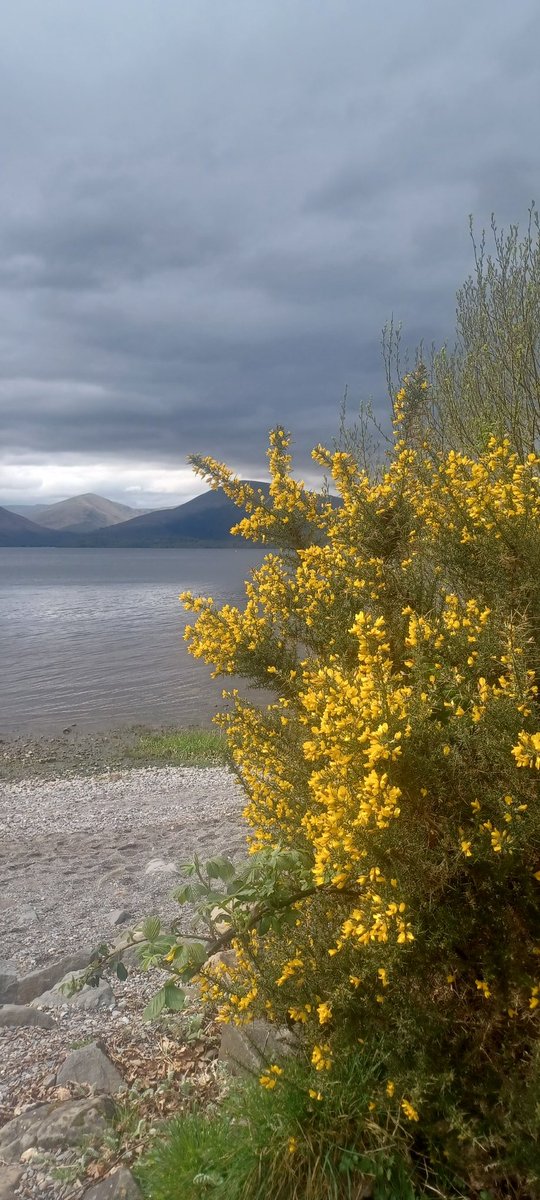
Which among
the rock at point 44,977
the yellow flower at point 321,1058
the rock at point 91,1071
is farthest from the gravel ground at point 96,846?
the yellow flower at point 321,1058

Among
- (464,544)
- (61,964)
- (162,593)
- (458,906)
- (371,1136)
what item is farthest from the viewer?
(162,593)

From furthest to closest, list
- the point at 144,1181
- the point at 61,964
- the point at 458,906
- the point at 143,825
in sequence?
the point at 143,825
the point at 61,964
the point at 144,1181
the point at 458,906

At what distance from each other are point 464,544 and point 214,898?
2093mm

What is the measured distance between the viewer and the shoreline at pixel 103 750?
1553 centimetres

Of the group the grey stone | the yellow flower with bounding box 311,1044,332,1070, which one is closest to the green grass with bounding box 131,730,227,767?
the grey stone

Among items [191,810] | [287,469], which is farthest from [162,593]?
[287,469]

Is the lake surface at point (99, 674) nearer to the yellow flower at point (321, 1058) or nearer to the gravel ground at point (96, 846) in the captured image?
the gravel ground at point (96, 846)

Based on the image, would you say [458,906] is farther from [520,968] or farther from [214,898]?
[214,898]

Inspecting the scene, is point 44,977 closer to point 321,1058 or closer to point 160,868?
point 160,868

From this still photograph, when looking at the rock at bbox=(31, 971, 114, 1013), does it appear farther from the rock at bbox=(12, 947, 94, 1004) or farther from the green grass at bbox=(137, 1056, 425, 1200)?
the green grass at bbox=(137, 1056, 425, 1200)

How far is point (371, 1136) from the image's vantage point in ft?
9.44

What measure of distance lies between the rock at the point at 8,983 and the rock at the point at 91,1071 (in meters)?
1.33

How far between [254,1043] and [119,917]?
332 centimetres

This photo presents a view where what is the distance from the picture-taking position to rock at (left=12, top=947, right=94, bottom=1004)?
527 centimetres
